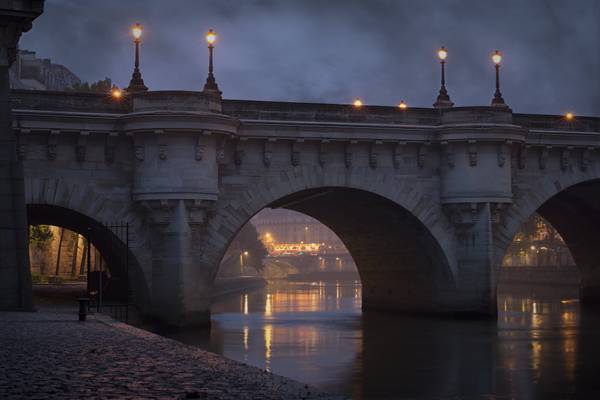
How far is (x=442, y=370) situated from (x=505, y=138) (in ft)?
60.6

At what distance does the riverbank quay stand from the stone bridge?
1628 centimetres

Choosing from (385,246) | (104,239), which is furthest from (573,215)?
(104,239)

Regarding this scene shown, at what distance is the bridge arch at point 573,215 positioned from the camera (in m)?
51.3

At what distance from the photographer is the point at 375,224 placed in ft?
182

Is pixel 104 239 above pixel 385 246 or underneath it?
above

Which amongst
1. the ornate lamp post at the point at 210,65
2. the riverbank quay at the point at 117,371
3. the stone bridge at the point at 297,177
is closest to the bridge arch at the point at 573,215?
the stone bridge at the point at 297,177

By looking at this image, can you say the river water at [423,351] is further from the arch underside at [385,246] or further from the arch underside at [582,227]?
the arch underside at [582,227]

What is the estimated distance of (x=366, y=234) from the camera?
58.4 meters

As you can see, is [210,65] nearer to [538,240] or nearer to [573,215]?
[573,215]

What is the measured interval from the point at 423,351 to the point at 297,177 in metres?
11.7

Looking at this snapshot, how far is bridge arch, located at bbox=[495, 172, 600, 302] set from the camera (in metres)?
51.3

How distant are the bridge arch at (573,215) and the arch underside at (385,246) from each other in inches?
153

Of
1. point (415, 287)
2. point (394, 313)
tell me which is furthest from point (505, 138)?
point (394, 313)

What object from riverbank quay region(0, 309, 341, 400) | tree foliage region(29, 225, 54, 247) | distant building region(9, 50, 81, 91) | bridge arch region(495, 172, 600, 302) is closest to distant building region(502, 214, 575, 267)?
bridge arch region(495, 172, 600, 302)
